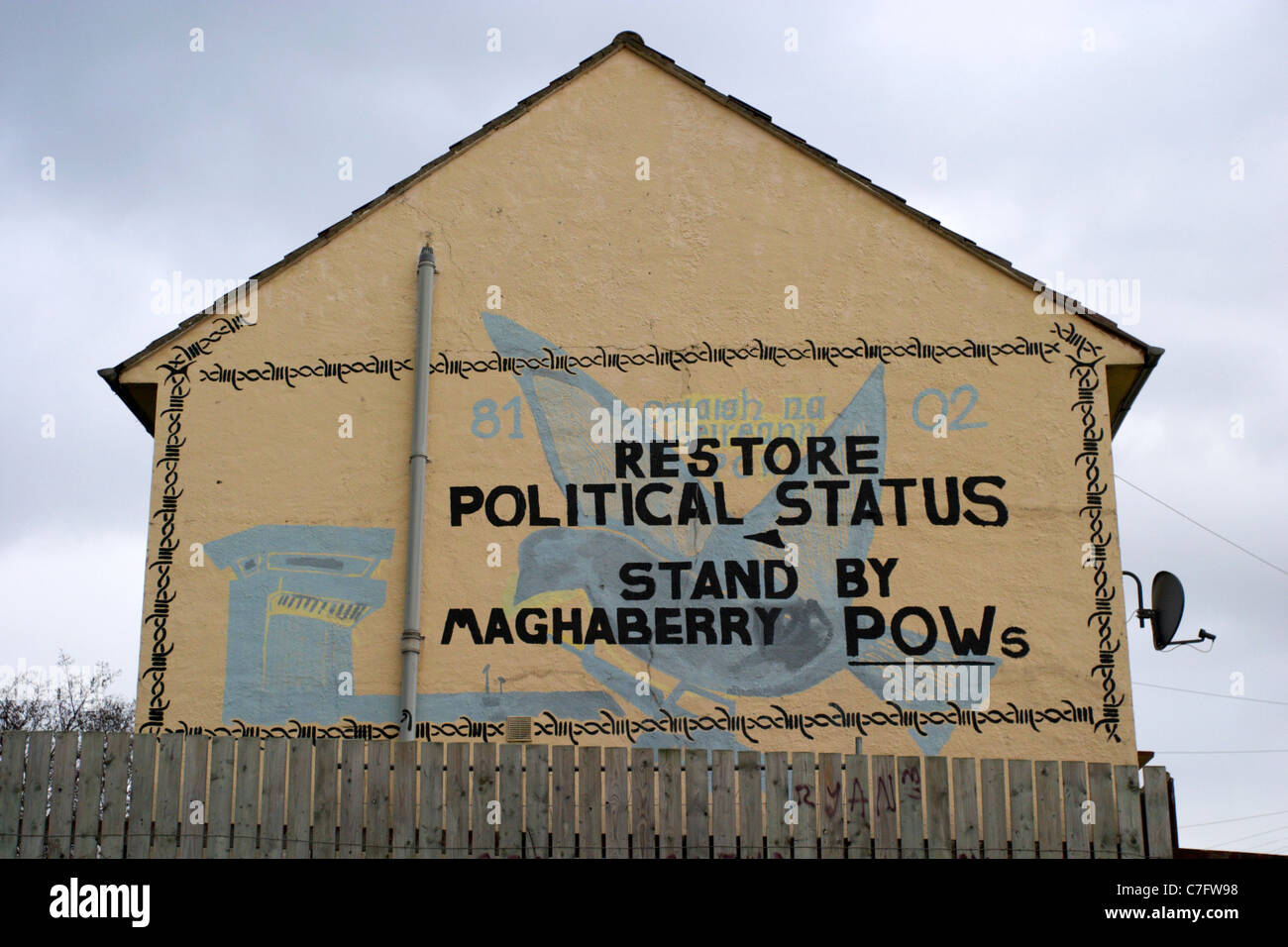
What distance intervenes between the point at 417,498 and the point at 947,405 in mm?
4886

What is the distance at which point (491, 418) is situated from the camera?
43.8 ft

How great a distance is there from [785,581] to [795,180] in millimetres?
3970

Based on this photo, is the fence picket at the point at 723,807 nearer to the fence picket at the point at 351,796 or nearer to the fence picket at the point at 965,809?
the fence picket at the point at 965,809

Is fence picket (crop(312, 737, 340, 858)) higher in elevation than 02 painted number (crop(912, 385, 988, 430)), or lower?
lower

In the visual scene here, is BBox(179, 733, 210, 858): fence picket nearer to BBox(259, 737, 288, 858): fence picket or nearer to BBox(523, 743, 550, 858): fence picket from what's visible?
BBox(259, 737, 288, 858): fence picket

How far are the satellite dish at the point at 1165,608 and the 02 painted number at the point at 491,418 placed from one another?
20.2ft

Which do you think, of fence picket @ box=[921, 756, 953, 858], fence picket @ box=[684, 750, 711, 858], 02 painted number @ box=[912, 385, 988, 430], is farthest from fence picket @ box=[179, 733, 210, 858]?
02 painted number @ box=[912, 385, 988, 430]

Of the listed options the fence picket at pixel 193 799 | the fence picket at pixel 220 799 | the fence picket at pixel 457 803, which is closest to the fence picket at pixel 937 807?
the fence picket at pixel 457 803

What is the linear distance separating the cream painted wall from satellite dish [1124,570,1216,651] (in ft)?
4.22

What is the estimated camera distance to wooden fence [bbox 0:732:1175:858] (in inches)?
373

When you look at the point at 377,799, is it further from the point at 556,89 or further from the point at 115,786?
the point at 556,89

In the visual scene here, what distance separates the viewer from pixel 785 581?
12672mm

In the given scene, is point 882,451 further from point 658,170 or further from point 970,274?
point 658,170
